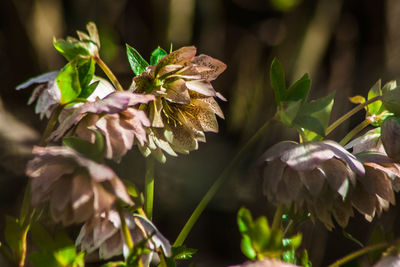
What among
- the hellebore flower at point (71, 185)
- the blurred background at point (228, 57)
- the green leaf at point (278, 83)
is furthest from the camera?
the blurred background at point (228, 57)

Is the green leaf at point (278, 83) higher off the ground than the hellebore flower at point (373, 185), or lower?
higher

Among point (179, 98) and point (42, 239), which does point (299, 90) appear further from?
point (42, 239)

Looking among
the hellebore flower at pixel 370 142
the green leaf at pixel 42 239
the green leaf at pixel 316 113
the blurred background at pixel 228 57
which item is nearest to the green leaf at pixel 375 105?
the hellebore flower at pixel 370 142

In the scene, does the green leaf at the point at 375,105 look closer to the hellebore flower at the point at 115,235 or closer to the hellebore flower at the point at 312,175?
the hellebore flower at the point at 312,175

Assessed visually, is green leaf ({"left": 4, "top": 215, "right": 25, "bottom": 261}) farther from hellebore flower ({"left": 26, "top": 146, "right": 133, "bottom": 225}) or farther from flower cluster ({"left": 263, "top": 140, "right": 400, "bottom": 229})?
flower cluster ({"left": 263, "top": 140, "right": 400, "bottom": 229})

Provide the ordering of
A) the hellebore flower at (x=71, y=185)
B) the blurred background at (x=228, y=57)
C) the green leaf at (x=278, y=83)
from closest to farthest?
the hellebore flower at (x=71, y=185) < the green leaf at (x=278, y=83) < the blurred background at (x=228, y=57)

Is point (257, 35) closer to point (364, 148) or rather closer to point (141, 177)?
point (141, 177)
